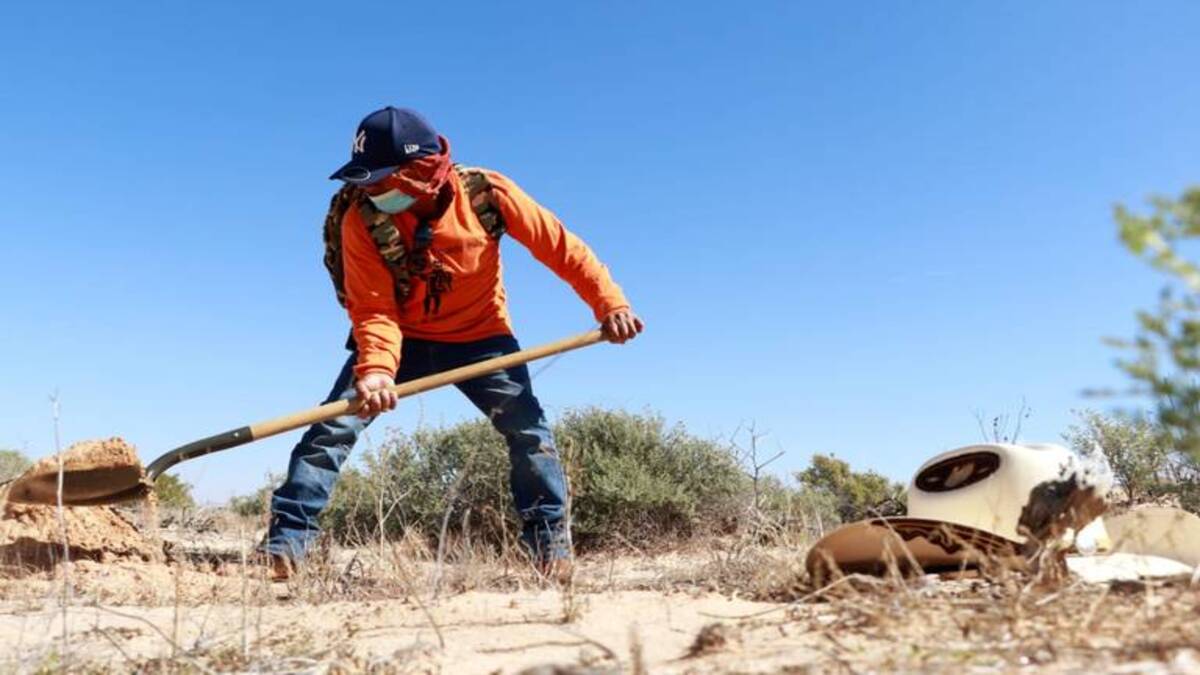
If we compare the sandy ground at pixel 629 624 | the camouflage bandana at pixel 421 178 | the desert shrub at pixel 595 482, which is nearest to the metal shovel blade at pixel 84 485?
the sandy ground at pixel 629 624

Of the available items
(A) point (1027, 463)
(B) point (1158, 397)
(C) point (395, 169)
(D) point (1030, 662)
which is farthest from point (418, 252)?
(D) point (1030, 662)

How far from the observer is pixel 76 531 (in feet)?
20.9

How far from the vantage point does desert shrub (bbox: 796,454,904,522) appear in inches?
439

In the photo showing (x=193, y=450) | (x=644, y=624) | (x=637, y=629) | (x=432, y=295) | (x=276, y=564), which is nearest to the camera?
(x=637, y=629)

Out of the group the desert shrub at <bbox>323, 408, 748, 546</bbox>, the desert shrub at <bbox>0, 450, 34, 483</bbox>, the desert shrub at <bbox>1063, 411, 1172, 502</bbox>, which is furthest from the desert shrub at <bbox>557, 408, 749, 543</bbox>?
the desert shrub at <bbox>0, 450, 34, 483</bbox>

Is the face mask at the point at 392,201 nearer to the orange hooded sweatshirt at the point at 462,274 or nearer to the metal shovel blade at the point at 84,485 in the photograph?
the orange hooded sweatshirt at the point at 462,274

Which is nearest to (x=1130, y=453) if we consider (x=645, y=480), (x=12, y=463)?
(x=645, y=480)

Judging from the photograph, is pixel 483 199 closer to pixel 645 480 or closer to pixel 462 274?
pixel 462 274

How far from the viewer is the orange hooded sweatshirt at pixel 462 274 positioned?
16.0ft

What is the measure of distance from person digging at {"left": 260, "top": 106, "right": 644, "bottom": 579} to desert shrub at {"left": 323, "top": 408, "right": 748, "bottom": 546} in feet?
12.3

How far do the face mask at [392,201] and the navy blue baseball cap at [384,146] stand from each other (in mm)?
106

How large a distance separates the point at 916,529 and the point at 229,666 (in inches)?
82.8

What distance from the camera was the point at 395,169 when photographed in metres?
4.72

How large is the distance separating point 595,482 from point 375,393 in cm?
507
